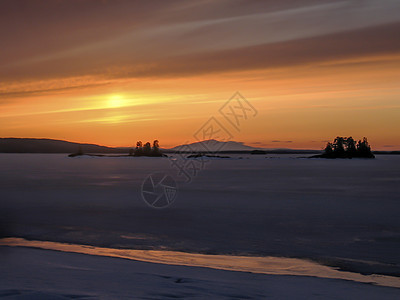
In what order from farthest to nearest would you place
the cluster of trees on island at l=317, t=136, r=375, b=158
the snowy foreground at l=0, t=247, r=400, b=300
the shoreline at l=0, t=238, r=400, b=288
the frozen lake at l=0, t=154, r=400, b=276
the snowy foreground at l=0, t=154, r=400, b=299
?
the cluster of trees on island at l=317, t=136, r=375, b=158 < the frozen lake at l=0, t=154, r=400, b=276 < the shoreline at l=0, t=238, r=400, b=288 < the snowy foreground at l=0, t=154, r=400, b=299 < the snowy foreground at l=0, t=247, r=400, b=300

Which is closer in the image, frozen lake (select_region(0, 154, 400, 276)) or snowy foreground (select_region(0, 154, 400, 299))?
snowy foreground (select_region(0, 154, 400, 299))

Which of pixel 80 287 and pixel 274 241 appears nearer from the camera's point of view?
pixel 80 287

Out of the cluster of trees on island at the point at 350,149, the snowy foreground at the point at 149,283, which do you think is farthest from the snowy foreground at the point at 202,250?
the cluster of trees on island at the point at 350,149

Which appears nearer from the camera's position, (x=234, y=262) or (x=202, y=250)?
(x=234, y=262)

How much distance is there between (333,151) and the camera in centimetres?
16650

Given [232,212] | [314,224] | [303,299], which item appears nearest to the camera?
[303,299]

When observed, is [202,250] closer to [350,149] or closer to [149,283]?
[149,283]

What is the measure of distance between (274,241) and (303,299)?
15.6ft

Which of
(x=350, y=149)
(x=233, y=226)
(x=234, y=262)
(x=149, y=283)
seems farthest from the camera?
(x=350, y=149)

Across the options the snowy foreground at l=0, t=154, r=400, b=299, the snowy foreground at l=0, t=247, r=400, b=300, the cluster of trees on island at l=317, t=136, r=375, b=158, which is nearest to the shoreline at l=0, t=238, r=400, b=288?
the snowy foreground at l=0, t=154, r=400, b=299

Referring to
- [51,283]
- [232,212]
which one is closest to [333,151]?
[232,212]

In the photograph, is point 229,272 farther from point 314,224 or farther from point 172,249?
point 314,224

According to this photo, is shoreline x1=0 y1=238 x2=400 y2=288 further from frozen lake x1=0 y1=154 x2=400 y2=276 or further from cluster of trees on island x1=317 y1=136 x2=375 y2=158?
cluster of trees on island x1=317 y1=136 x2=375 y2=158

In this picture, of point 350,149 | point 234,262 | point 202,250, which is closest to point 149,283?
point 234,262
